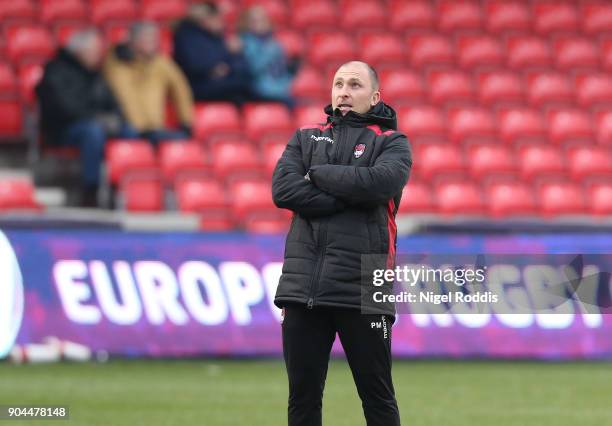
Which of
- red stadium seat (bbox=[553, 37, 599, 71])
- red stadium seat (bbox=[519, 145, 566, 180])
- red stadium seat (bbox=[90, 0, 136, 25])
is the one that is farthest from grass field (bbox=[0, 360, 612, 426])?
red stadium seat (bbox=[553, 37, 599, 71])

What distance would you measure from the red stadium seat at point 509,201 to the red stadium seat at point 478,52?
9.65ft

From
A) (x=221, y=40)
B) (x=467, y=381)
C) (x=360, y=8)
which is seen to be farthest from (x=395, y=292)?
(x=360, y=8)

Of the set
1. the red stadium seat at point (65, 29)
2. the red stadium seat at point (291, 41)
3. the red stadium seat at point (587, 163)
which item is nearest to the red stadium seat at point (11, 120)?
the red stadium seat at point (65, 29)

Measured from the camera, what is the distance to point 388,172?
5.14 meters

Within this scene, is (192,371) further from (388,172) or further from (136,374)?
(388,172)

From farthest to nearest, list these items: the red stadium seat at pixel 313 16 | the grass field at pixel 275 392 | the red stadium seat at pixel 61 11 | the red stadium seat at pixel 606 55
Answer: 1. the red stadium seat at pixel 606 55
2. the red stadium seat at pixel 313 16
3. the red stadium seat at pixel 61 11
4. the grass field at pixel 275 392

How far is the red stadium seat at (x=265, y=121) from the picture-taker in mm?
14539

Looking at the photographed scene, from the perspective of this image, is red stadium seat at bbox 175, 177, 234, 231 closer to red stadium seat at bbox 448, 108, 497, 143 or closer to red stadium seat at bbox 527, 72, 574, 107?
red stadium seat at bbox 448, 108, 497, 143

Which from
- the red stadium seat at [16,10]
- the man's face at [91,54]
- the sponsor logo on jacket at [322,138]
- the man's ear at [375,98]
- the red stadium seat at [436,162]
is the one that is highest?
the red stadium seat at [16,10]

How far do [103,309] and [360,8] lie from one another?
757 centimetres

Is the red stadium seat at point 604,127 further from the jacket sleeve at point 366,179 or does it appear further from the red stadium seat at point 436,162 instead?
the jacket sleeve at point 366,179

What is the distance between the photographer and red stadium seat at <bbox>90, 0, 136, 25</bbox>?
15625mm

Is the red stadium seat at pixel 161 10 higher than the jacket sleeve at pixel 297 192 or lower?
higher

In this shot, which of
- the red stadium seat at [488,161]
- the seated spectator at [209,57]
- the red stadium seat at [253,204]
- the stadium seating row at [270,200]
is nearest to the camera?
the stadium seating row at [270,200]
